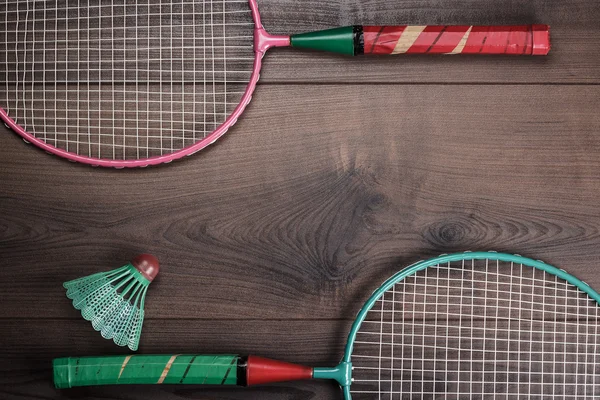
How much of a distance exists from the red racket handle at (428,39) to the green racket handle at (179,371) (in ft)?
1.55

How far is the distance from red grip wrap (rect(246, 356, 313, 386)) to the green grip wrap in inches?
0.8

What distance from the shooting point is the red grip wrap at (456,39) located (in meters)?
0.96

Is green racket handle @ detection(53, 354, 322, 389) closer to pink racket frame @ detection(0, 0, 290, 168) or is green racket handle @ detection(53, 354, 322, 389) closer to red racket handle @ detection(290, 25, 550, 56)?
pink racket frame @ detection(0, 0, 290, 168)

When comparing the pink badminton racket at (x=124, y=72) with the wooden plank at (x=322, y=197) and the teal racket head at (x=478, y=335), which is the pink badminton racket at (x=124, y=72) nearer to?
the wooden plank at (x=322, y=197)

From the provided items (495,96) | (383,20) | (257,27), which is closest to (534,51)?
(495,96)

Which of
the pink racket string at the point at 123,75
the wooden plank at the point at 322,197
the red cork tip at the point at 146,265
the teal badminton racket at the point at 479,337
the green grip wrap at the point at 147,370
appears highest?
the pink racket string at the point at 123,75

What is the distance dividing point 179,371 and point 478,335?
458mm

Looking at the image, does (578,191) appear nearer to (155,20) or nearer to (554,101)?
(554,101)

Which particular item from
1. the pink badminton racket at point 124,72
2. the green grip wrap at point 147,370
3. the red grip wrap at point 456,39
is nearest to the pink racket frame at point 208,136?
the pink badminton racket at point 124,72

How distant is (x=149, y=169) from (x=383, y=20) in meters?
0.43

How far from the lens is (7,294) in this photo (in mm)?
1031

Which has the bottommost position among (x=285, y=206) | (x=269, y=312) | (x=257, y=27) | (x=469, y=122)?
(x=269, y=312)

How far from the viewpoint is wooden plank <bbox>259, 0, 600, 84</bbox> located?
1030 mm

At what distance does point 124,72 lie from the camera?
101 cm
